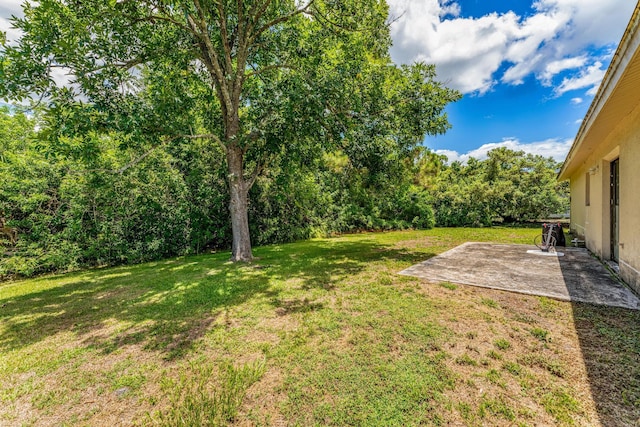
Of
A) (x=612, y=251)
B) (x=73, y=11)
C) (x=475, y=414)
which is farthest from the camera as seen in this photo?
(x=612, y=251)

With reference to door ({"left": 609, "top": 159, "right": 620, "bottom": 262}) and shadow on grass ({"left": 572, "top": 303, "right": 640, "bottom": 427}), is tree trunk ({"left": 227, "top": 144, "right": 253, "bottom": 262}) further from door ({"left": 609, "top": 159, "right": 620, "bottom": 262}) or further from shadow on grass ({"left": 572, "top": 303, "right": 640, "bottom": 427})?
door ({"left": 609, "top": 159, "right": 620, "bottom": 262})

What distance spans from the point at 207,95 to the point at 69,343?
25.0 feet

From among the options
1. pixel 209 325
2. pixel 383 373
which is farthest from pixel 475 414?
pixel 209 325

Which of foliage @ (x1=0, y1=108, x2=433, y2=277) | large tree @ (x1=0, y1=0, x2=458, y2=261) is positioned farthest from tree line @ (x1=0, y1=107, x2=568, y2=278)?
large tree @ (x1=0, y1=0, x2=458, y2=261)

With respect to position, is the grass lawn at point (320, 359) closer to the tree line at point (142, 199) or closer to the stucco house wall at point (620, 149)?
the stucco house wall at point (620, 149)

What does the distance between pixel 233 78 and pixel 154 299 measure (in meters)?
5.71

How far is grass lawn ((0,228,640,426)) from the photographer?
203cm

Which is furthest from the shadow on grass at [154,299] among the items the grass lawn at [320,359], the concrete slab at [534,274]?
the concrete slab at [534,274]

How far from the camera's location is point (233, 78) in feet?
23.6

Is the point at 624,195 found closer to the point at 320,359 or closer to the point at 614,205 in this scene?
the point at 614,205

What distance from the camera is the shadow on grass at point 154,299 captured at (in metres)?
3.48

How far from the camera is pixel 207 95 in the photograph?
8641 millimetres

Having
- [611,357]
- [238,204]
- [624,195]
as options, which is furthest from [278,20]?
[611,357]

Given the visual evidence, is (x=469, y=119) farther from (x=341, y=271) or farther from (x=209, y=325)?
(x=209, y=325)
